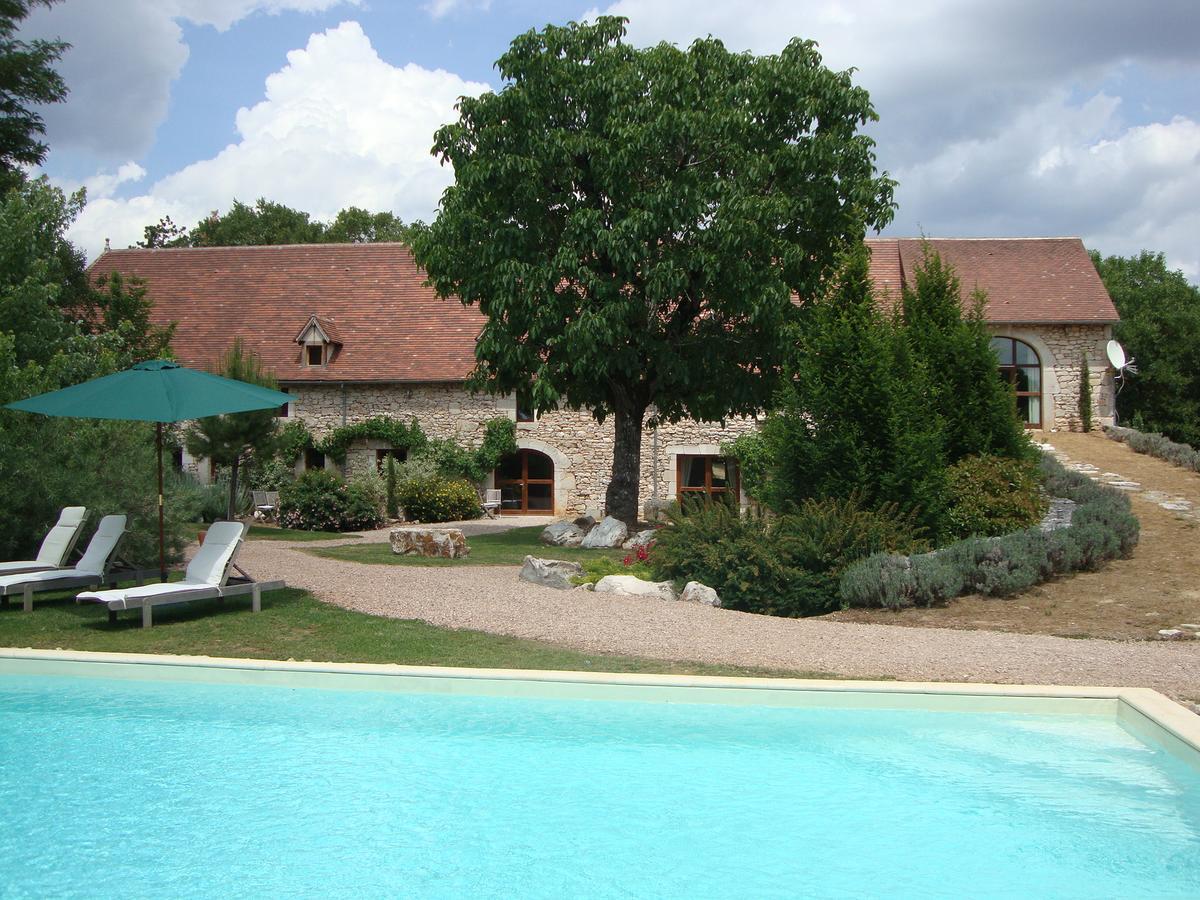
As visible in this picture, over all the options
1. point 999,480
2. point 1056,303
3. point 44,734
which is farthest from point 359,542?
point 1056,303

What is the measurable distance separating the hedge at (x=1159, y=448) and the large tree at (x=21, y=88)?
85.0ft

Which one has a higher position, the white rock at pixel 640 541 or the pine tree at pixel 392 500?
the pine tree at pixel 392 500

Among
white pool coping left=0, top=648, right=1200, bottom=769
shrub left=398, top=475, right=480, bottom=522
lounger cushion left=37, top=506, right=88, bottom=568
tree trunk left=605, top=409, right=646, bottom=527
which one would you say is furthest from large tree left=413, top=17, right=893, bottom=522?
white pool coping left=0, top=648, right=1200, bottom=769

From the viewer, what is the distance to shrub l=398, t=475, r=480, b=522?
24.3 m

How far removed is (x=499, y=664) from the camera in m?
7.87

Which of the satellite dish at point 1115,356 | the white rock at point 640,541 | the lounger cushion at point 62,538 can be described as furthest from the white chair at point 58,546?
the satellite dish at point 1115,356

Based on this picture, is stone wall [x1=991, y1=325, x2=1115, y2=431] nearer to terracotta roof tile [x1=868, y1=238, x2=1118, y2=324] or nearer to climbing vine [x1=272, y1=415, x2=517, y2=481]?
terracotta roof tile [x1=868, y1=238, x2=1118, y2=324]

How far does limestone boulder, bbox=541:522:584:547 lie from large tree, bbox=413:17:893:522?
8.23 feet

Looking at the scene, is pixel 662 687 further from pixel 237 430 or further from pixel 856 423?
pixel 237 430

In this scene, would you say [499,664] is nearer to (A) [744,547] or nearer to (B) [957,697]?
(B) [957,697]

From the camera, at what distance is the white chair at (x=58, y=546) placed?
11117 mm

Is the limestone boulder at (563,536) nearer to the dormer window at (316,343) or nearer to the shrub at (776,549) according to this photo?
the shrub at (776,549)

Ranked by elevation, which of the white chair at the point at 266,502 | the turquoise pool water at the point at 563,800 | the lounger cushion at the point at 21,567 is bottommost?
the turquoise pool water at the point at 563,800

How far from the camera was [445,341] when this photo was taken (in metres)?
27.7
